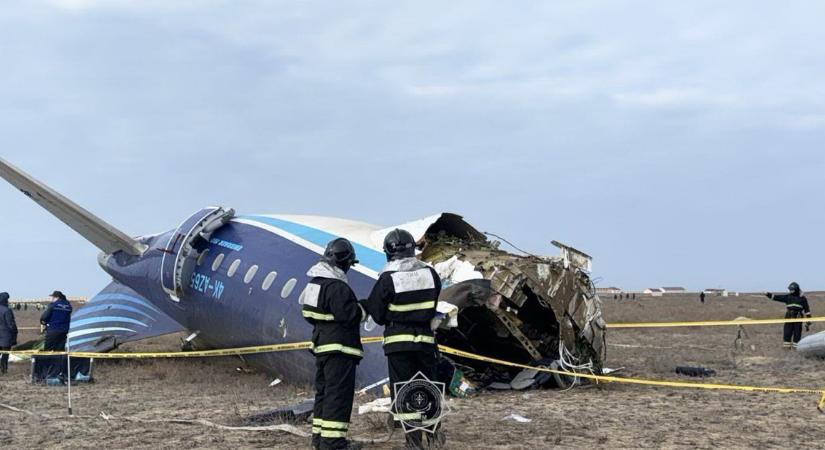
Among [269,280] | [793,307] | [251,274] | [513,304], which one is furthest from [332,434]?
[793,307]

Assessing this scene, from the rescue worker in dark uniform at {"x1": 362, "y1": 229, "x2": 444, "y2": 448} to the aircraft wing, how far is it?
1193 cm

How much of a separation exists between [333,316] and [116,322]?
14396mm

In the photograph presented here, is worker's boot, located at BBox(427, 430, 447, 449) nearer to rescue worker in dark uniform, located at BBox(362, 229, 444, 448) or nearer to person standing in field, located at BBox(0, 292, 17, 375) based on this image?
rescue worker in dark uniform, located at BBox(362, 229, 444, 448)

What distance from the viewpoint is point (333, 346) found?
27.9ft

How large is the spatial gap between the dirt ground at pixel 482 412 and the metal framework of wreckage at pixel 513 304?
0.89 metres

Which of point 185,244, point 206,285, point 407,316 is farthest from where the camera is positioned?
point 185,244

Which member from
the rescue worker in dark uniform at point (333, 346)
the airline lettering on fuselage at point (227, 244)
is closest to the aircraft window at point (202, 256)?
the airline lettering on fuselage at point (227, 244)

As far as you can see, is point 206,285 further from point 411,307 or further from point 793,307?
point 793,307

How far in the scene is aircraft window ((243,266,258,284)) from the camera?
1589 cm

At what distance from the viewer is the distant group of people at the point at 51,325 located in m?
18.4

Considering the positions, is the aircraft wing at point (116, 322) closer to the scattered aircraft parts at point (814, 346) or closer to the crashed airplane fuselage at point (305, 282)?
the crashed airplane fuselage at point (305, 282)

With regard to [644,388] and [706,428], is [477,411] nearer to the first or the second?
[706,428]

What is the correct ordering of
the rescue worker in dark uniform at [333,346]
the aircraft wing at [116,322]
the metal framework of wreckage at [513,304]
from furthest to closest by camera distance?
the aircraft wing at [116,322]
the metal framework of wreckage at [513,304]
the rescue worker in dark uniform at [333,346]

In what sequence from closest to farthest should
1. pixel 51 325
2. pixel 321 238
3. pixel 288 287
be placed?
1. pixel 288 287
2. pixel 321 238
3. pixel 51 325
